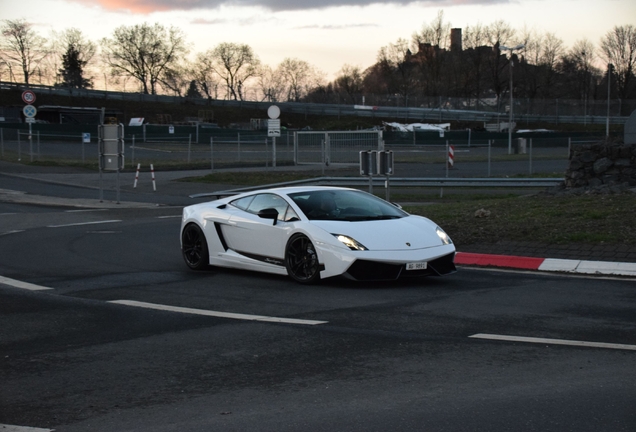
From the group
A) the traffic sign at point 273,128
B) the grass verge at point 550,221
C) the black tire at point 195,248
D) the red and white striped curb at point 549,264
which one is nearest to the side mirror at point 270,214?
the black tire at point 195,248

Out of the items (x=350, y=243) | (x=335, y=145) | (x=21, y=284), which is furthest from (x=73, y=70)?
(x=350, y=243)

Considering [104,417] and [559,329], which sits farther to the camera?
[559,329]

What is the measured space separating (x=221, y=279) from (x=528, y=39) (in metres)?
113

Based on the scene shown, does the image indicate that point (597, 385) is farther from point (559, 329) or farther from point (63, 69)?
point (63, 69)

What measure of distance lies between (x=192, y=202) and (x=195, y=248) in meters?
15.6

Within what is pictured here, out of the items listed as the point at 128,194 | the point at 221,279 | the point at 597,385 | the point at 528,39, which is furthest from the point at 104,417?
the point at 528,39

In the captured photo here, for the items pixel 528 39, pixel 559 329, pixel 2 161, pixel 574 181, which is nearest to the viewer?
pixel 559 329

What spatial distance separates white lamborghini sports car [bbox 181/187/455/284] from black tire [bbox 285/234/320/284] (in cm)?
1

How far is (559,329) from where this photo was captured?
7.40 meters

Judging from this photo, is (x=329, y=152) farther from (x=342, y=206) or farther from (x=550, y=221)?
(x=342, y=206)

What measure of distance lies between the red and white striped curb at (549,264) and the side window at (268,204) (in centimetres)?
297

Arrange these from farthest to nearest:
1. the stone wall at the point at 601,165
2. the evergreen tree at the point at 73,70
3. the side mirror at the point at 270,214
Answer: the evergreen tree at the point at 73,70
the stone wall at the point at 601,165
the side mirror at the point at 270,214

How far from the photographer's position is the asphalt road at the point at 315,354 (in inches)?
196

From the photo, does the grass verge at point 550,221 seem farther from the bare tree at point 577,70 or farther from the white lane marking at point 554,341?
the bare tree at point 577,70
